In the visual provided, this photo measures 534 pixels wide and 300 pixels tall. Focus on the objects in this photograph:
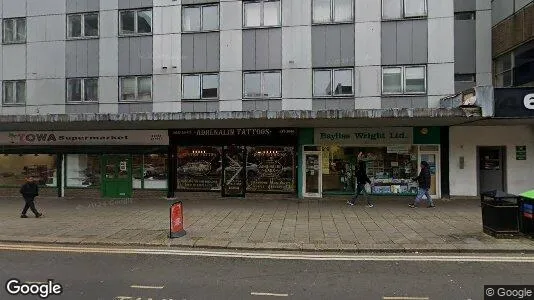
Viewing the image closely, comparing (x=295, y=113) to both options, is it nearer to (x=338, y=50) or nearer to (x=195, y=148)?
(x=338, y=50)

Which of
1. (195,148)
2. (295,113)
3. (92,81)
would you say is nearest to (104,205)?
(195,148)

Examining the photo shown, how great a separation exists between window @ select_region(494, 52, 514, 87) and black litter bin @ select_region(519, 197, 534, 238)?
7.65 metres

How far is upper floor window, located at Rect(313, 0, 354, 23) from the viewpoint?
48.8 feet

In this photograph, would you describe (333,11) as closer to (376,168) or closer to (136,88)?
(376,168)

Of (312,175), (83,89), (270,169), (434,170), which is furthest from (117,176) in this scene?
(434,170)

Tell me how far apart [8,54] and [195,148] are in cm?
939

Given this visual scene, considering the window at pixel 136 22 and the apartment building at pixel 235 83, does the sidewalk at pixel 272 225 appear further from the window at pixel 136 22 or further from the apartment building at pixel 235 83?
the window at pixel 136 22

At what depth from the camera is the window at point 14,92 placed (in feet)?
56.0

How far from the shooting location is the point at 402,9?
14.5 metres

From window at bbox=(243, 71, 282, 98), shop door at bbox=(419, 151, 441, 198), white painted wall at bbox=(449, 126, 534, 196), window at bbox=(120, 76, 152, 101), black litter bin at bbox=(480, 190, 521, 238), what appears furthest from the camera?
window at bbox=(120, 76, 152, 101)

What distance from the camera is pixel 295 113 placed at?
39.7 feet

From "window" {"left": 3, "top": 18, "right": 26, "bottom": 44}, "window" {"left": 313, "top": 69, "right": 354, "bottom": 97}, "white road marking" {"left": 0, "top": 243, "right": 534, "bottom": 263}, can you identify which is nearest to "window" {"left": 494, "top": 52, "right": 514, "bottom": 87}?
"window" {"left": 313, "top": 69, "right": 354, "bottom": 97}

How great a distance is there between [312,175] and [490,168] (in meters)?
6.65

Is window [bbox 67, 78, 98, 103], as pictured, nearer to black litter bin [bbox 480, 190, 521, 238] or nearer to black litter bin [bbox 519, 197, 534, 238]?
black litter bin [bbox 480, 190, 521, 238]
